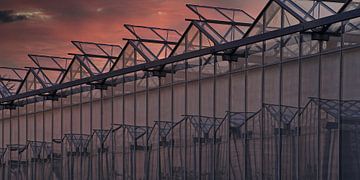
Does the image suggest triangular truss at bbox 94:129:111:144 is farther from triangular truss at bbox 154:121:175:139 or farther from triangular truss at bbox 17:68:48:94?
triangular truss at bbox 17:68:48:94

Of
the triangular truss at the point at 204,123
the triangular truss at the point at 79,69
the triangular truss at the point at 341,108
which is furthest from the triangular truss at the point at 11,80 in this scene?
the triangular truss at the point at 341,108

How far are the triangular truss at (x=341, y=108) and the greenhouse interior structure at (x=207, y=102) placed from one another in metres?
0.04

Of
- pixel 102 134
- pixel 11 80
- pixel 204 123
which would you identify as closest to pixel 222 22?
pixel 204 123

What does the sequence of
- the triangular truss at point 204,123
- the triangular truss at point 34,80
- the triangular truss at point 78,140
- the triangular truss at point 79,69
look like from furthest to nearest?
the triangular truss at point 34,80
the triangular truss at point 79,69
the triangular truss at point 78,140
the triangular truss at point 204,123

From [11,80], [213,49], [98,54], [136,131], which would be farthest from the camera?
[11,80]

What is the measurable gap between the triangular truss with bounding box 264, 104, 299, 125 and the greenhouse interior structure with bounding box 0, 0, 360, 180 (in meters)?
0.04

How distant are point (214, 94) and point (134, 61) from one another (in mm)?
8505

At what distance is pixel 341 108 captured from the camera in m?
34.2

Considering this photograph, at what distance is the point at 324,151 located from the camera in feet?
114

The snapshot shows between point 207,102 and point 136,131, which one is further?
point 136,131

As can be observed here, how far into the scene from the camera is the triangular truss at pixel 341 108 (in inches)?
1325

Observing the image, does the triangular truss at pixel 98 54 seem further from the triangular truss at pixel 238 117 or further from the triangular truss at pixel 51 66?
the triangular truss at pixel 238 117

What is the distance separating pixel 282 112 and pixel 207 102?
5584mm

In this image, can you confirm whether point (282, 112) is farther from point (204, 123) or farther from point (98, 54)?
point (98, 54)
